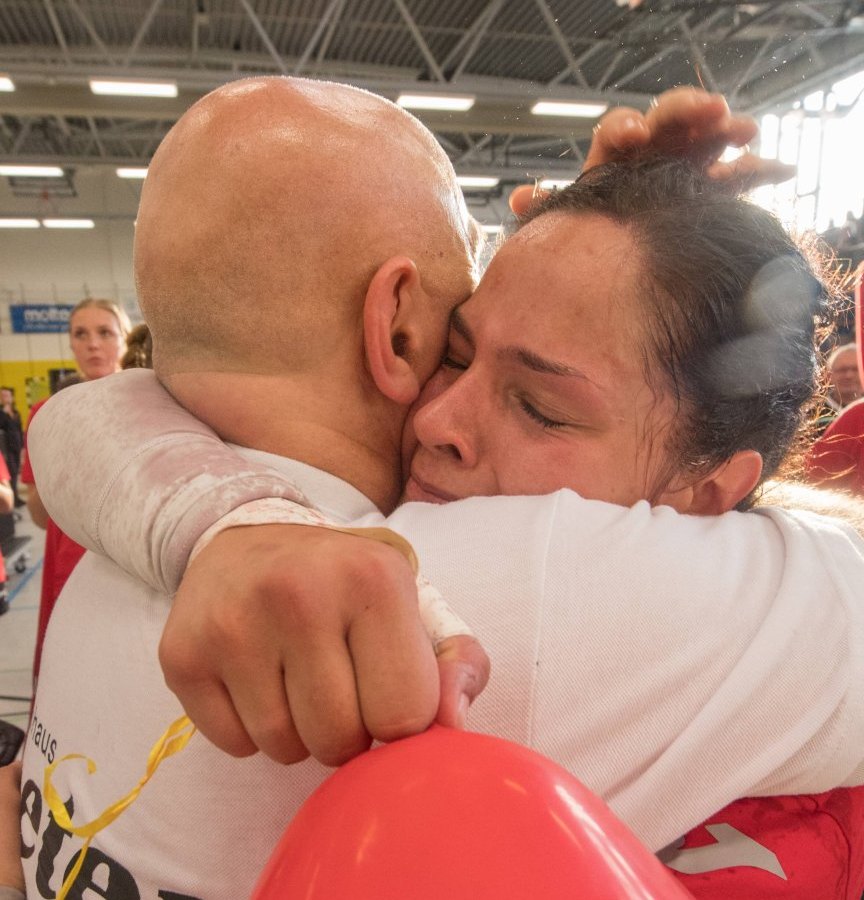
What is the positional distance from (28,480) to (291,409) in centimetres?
365

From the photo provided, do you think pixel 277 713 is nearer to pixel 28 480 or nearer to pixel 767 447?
pixel 767 447

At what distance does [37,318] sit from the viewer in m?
14.0

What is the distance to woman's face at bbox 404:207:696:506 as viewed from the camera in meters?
0.88

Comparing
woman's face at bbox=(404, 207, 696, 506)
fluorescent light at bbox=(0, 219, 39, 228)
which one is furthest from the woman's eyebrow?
fluorescent light at bbox=(0, 219, 39, 228)

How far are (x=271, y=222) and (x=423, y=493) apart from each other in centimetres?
37

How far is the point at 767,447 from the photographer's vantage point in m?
1.06

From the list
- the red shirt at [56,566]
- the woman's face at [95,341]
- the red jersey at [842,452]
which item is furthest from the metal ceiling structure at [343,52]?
the red shirt at [56,566]

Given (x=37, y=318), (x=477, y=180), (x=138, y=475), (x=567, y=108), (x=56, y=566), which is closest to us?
(x=138, y=475)

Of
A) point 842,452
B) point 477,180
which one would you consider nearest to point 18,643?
point 842,452

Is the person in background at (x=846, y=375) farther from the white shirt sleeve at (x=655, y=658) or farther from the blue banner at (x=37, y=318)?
the blue banner at (x=37, y=318)

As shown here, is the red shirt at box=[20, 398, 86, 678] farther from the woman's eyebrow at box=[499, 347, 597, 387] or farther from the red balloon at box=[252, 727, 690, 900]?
the red balloon at box=[252, 727, 690, 900]

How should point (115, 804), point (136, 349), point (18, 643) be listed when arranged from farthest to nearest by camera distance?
point (18, 643)
point (136, 349)
point (115, 804)

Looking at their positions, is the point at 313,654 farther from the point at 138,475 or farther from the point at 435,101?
the point at 435,101

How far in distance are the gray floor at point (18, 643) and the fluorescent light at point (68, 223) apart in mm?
7509
